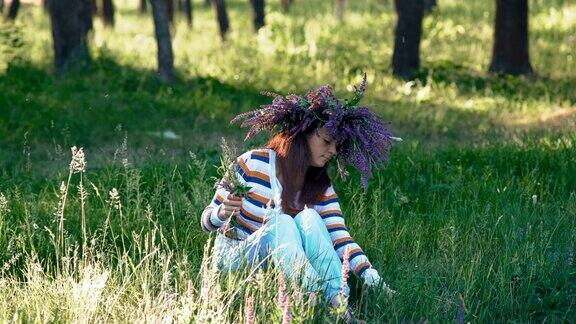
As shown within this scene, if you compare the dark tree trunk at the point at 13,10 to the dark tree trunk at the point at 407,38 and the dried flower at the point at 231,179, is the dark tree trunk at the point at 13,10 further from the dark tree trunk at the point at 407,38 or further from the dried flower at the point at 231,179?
the dried flower at the point at 231,179

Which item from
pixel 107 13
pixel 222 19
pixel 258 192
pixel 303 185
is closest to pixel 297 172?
pixel 303 185

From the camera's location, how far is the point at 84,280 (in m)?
4.99

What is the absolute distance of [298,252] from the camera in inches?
218

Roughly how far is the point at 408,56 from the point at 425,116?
10.4 feet

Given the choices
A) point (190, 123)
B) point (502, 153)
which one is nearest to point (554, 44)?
point (190, 123)

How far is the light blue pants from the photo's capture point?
5.46m

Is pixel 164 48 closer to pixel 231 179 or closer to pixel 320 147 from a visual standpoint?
pixel 320 147

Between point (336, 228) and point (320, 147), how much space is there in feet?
1.51

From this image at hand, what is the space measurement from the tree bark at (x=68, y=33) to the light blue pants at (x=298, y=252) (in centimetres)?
938

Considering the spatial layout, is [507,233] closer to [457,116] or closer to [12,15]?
[457,116]

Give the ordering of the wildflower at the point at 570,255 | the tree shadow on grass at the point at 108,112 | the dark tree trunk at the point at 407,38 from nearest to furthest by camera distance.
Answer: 1. the wildflower at the point at 570,255
2. the tree shadow on grass at the point at 108,112
3. the dark tree trunk at the point at 407,38

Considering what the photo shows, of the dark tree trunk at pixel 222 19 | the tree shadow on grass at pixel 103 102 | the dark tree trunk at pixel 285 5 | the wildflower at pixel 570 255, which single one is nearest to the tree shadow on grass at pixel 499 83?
the tree shadow on grass at pixel 103 102

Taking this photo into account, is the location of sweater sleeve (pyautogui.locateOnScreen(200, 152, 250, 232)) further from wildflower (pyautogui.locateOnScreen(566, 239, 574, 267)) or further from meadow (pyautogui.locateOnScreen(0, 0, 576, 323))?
wildflower (pyautogui.locateOnScreen(566, 239, 574, 267))

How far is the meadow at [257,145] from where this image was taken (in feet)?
17.9
